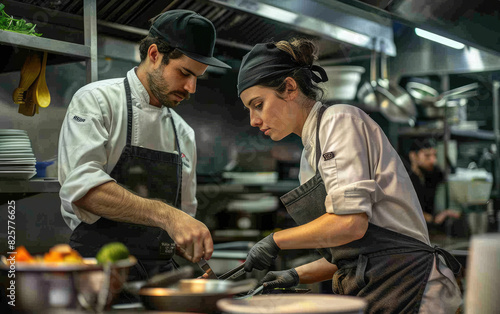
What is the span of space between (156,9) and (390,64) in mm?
3065

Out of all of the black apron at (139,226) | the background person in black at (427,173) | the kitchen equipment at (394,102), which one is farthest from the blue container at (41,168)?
the background person in black at (427,173)

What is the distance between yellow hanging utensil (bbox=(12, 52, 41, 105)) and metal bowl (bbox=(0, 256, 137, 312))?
0.86 meters

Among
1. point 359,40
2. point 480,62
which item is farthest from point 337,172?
point 480,62

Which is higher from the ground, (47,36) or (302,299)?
(47,36)

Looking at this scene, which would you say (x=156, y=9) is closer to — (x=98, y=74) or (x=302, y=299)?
(x=98, y=74)

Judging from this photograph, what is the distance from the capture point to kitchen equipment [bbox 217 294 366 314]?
0.71m

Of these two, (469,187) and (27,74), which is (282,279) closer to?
(27,74)

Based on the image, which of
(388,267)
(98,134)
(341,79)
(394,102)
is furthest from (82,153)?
(394,102)

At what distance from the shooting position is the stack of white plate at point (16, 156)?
1.41 meters

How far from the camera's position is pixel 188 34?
1.29 metres

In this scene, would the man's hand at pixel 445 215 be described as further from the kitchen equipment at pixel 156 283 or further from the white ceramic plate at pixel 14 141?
the kitchen equipment at pixel 156 283

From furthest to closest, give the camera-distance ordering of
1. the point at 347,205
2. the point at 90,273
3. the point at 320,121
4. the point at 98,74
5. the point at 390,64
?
1. the point at 390,64
2. the point at 98,74
3. the point at 320,121
4. the point at 347,205
5. the point at 90,273

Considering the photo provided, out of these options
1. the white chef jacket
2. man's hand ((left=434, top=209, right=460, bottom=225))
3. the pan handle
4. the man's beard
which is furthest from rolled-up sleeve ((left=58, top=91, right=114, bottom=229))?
man's hand ((left=434, top=209, right=460, bottom=225))

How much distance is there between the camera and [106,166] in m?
1.27
